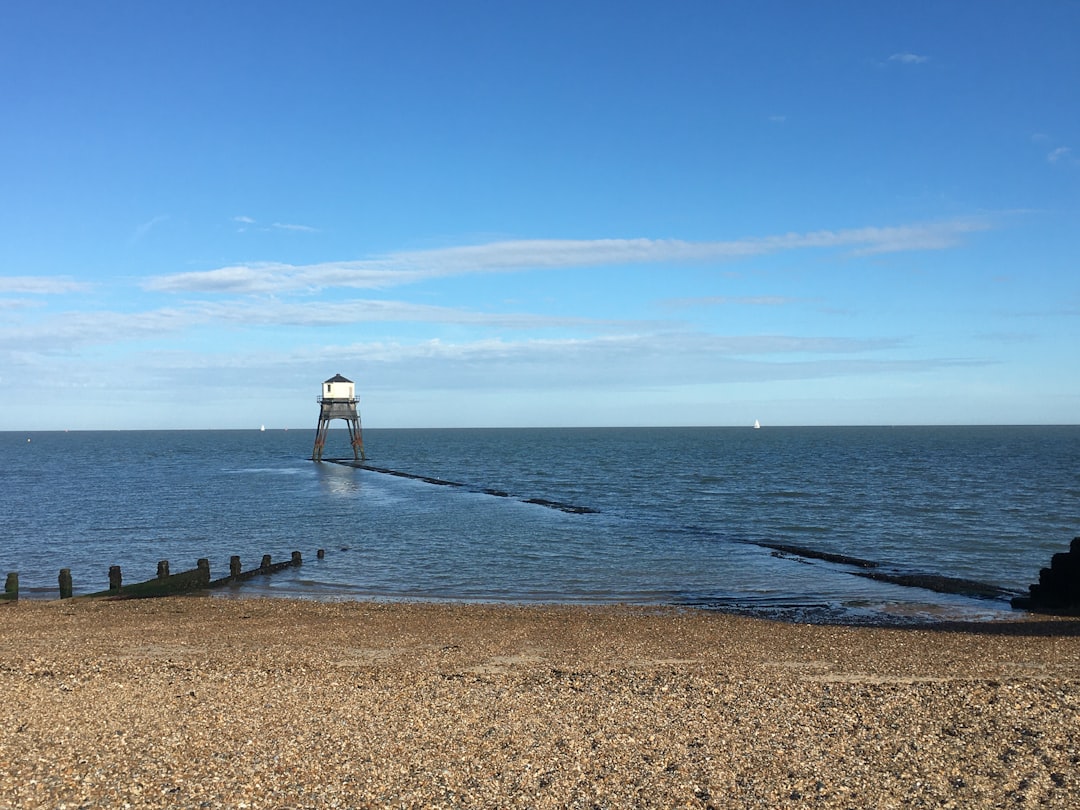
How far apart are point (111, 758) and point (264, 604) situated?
13.2 m

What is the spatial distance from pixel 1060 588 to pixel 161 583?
77.9 ft

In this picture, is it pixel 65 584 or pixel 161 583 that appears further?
pixel 161 583

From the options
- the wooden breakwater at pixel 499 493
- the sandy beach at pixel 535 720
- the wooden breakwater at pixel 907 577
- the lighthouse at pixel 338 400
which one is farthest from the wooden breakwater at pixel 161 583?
the lighthouse at pixel 338 400

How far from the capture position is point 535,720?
1136 centimetres

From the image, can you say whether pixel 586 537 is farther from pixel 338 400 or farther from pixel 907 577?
pixel 338 400

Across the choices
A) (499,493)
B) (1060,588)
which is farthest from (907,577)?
(499,493)

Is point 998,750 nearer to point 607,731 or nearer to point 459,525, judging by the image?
point 607,731

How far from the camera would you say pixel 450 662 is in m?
15.1

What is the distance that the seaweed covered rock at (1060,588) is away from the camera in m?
21.9

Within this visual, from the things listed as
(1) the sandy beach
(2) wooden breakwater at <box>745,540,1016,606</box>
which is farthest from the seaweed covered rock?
(1) the sandy beach

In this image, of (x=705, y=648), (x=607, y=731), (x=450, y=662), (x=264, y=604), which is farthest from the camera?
(x=264, y=604)

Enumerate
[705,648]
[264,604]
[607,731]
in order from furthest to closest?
Answer: [264,604] < [705,648] < [607,731]

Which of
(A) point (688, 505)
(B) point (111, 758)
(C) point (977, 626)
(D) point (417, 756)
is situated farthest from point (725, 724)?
(A) point (688, 505)

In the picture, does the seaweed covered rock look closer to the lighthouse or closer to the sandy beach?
the sandy beach
